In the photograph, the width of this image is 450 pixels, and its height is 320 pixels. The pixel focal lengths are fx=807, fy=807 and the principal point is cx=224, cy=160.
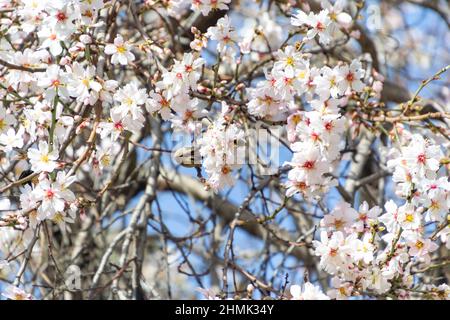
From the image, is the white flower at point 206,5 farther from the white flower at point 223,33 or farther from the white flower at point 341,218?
the white flower at point 341,218

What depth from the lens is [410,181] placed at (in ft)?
7.24

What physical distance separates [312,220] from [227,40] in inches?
55.0

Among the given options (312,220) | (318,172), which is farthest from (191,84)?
(312,220)

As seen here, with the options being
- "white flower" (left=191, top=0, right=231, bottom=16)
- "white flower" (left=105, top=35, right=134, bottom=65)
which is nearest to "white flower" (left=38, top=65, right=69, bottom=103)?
"white flower" (left=105, top=35, right=134, bottom=65)

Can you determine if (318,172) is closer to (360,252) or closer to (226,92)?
(360,252)

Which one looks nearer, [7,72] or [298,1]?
[7,72]

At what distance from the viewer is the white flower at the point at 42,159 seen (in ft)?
6.61

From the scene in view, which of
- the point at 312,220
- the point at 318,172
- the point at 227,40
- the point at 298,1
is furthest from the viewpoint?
the point at 312,220

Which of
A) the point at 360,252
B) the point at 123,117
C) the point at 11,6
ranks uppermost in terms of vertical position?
the point at 11,6

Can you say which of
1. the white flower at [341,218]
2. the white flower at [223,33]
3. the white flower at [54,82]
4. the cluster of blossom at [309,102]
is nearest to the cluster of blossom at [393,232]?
the white flower at [341,218]

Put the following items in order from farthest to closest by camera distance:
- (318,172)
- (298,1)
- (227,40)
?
(298,1), (227,40), (318,172)

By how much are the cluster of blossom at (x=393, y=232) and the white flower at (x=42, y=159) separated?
2.48ft

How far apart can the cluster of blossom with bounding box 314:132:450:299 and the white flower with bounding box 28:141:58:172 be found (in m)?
0.76
